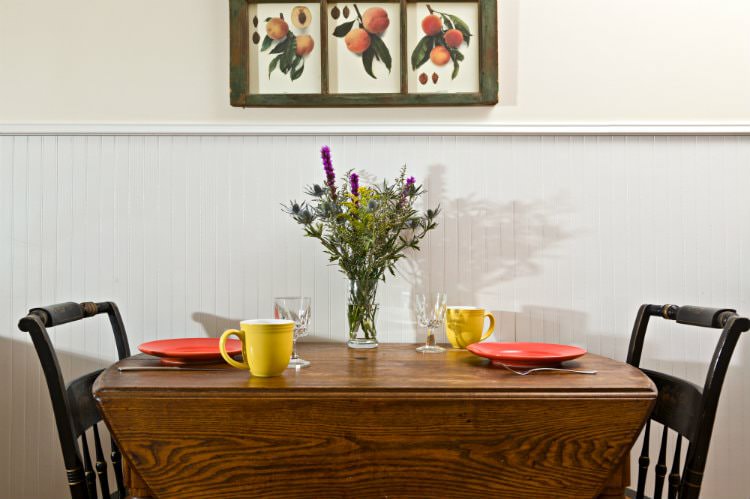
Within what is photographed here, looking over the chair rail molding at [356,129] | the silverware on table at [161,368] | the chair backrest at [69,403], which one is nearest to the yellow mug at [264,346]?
the silverware on table at [161,368]

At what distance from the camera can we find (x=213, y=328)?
175cm

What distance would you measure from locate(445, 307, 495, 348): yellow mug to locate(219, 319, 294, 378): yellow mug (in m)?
0.51

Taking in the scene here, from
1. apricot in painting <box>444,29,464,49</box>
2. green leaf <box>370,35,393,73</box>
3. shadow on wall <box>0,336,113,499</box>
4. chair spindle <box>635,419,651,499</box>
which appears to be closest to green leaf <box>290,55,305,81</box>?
green leaf <box>370,35,393,73</box>

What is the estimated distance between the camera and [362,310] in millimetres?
1516

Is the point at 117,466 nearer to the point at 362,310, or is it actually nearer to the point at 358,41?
the point at 362,310

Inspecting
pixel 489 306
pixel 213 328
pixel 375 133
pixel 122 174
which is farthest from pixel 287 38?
pixel 489 306

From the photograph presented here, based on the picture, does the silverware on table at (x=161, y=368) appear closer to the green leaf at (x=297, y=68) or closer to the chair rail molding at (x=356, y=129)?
the chair rail molding at (x=356, y=129)

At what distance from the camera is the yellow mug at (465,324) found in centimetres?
153

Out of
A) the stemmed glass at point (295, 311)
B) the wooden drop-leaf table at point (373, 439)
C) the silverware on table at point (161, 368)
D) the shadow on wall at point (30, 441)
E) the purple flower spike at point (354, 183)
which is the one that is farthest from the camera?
the shadow on wall at point (30, 441)

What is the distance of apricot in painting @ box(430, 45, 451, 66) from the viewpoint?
5.77 ft

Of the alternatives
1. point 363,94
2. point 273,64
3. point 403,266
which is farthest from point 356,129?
point 403,266

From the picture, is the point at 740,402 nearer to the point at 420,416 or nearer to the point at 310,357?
the point at 420,416

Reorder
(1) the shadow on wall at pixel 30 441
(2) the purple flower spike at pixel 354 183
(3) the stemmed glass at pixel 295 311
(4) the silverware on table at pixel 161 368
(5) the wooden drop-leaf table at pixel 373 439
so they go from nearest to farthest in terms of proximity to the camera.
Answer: (5) the wooden drop-leaf table at pixel 373 439 → (4) the silverware on table at pixel 161 368 → (3) the stemmed glass at pixel 295 311 → (2) the purple flower spike at pixel 354 183 → (1) the shadow on wall at pixel 30 441

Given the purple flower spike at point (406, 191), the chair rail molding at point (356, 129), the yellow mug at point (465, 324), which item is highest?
the chair rail molding at point (356, 129)
